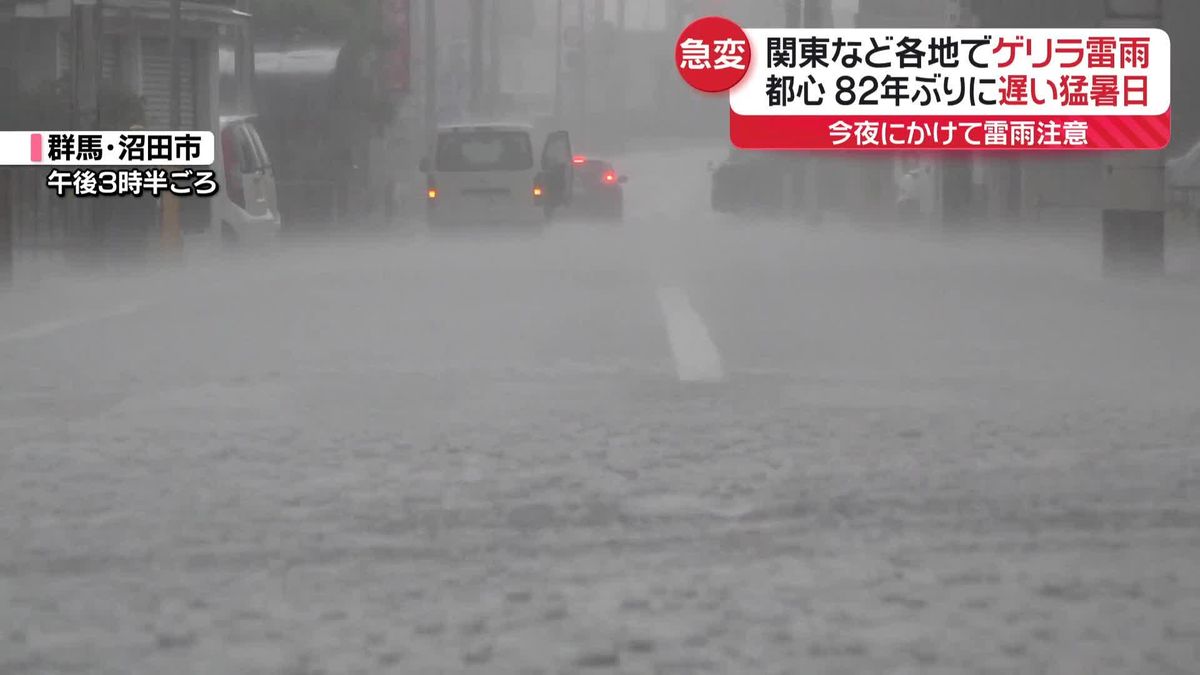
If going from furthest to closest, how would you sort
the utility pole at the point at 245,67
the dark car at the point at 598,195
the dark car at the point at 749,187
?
1. the dark car at the point at 749,187
2. the dark car at the point at 598,195
3. the utility pole at the point at 245,67

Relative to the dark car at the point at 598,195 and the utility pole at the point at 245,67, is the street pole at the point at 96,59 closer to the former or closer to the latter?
the utility pole at the point at 245,67

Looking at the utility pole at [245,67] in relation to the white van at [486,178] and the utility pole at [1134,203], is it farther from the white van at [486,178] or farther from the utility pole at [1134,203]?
the utility pole at [1134,203]

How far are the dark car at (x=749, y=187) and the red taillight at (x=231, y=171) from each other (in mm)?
36919

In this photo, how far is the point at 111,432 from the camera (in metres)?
9.15

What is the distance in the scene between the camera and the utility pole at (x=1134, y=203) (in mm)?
22438

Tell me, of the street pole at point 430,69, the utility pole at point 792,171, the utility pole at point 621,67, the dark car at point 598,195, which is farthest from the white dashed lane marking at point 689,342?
the utility pole at point 621,67

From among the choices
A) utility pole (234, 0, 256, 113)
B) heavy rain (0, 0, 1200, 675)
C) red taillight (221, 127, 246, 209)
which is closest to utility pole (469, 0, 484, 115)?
utility pole (234, 0, 256, 113)

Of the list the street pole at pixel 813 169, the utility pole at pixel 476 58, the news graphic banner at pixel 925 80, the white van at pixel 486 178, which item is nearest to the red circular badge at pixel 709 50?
the news graphic banner at pixel 925 80


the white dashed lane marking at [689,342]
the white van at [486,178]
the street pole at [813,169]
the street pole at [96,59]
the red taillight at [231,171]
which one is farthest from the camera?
the street pole at [813,169]

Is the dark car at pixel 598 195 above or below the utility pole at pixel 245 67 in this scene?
below

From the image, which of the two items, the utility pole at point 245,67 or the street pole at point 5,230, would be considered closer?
the street pole at point 5,230

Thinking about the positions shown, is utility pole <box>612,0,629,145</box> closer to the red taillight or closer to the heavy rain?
the red taillight

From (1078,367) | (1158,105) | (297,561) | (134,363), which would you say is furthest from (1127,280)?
(297,561)

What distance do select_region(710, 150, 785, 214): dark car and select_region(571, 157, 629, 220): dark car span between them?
30.9ft
